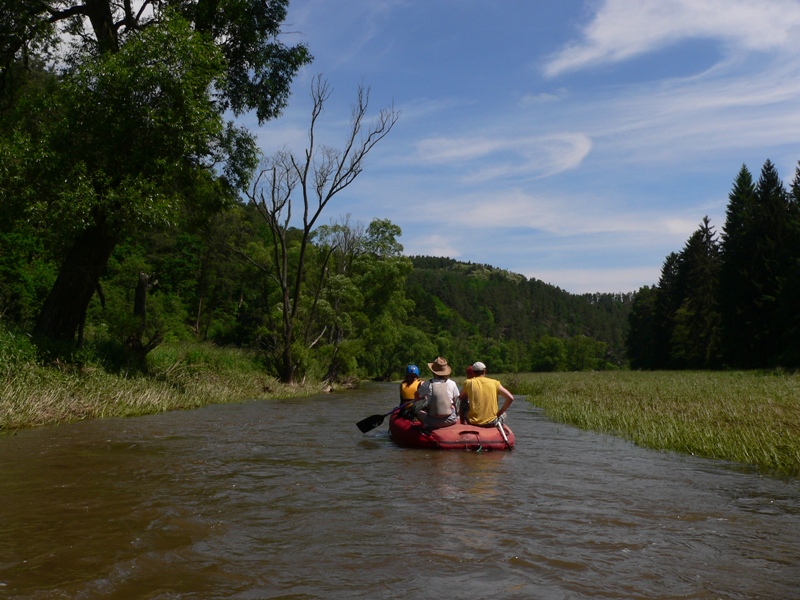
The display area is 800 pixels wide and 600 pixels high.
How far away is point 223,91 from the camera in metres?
19.1

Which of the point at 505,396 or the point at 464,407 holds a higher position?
the point at 505,396

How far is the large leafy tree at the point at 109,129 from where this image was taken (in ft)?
46.2

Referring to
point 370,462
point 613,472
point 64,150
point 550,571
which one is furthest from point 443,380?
point 64,150

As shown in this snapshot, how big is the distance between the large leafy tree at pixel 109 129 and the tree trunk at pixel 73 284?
25 millimetres

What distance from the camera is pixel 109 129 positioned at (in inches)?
586

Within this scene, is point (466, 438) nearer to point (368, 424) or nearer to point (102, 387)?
point (368, 424)

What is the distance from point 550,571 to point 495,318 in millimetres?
193572

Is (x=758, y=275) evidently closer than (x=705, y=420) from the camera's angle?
No

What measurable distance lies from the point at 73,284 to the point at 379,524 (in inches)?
517

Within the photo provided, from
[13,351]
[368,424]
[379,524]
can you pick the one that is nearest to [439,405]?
[368,424]

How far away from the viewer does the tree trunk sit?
16125mm

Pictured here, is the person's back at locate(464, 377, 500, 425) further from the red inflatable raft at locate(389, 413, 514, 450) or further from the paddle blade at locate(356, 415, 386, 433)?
the paddle blade at locate(356, 415, 386, 433)

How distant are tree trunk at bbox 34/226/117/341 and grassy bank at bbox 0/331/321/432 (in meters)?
1.52

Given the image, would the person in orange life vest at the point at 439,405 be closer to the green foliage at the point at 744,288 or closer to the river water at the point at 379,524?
the river water at the point at 379,524
